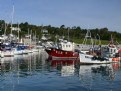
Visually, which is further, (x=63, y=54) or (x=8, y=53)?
(x=8, y=53)

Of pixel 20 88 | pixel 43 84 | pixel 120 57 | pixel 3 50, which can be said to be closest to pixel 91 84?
pixel 43 84

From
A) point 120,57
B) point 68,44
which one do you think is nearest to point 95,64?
point 120,57

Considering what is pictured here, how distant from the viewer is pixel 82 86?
115ft

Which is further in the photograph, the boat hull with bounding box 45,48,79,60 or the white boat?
the white boat

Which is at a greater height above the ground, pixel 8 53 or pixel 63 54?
pixel 8 53

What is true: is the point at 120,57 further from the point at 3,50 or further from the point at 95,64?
the point at 3,50

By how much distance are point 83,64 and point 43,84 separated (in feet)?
92.9

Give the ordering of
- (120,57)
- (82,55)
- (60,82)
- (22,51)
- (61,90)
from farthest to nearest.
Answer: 1. (22,51)
2. (120,57)
3. (82,55)
4. (60,82)
5. (61,90)

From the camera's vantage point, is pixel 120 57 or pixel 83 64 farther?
pixel 120 57

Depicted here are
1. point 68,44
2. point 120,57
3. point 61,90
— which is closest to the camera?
point 61,90

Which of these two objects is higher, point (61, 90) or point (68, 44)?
point (68, 44)

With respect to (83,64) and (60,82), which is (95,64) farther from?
(60,82)

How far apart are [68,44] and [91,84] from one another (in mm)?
48895

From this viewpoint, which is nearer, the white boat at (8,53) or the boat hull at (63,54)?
the boat hull at (63,54)
